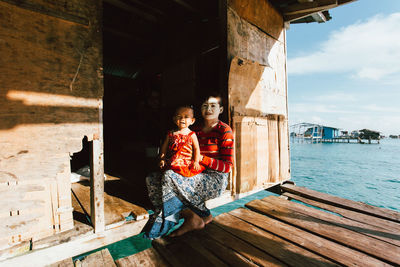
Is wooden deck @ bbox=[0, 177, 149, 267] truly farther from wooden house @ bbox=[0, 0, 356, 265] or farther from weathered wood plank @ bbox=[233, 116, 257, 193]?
weathered wood plank @ bbox=[233, 116, 257, 193]

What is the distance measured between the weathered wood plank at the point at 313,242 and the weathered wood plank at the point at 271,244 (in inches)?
3.6

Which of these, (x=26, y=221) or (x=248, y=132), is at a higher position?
(x=248, y=132)

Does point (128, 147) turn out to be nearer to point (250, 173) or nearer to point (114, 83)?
point (114, 83)

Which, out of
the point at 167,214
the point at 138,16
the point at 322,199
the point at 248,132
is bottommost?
the point at 322,199

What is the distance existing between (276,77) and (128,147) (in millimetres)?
5906

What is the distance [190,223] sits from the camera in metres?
2.20

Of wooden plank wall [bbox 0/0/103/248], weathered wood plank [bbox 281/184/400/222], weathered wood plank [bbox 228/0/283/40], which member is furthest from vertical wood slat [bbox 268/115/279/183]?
wooden plank wall [bbox 0/0/103/248]

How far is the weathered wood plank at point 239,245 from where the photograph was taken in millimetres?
1765

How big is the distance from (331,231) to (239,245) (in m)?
1.33

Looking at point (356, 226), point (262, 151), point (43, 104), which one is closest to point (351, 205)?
point (356, 226)

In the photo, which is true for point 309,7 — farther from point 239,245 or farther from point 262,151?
point 239,245

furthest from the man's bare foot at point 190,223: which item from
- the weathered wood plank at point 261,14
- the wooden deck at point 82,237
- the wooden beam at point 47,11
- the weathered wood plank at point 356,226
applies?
the weathered wood plank at point 261,14

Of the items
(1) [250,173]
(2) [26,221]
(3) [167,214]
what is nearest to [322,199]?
(1) [250,173]

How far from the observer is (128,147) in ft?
23.7
